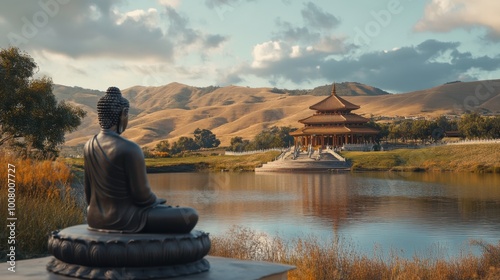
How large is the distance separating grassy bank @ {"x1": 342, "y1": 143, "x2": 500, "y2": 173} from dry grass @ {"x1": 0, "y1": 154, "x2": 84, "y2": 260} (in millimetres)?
50278

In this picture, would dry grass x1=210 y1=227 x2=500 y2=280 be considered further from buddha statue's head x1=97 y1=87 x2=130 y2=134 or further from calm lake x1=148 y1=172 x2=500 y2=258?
buddha statue's head x1=97 y1=87 x2=130 y2=134

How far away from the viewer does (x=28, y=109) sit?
23.6 meters

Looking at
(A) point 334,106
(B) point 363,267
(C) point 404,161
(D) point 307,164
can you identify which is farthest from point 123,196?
(A) point 334,106

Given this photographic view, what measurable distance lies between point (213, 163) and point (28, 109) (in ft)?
161

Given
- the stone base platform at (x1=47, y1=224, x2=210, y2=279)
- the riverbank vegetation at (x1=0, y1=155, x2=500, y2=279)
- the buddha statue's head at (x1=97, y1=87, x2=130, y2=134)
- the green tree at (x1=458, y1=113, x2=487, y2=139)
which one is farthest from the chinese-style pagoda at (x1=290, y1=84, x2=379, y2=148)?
the stone base platform at (x1=47, y1=224, x2=210, y2=279)

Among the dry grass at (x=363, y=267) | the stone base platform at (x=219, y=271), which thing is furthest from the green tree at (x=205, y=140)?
the stone base platform at (x=219, y=271)

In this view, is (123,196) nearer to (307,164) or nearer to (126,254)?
(126,254)

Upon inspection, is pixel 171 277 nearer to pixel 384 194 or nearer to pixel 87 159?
pixel 87 159

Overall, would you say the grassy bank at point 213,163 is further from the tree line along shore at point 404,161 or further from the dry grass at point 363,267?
the dry grass at point 363,267

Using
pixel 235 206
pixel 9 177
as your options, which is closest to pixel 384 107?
pixel 235 206

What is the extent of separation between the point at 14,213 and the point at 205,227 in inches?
440

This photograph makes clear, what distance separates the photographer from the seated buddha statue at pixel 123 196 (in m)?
6.61

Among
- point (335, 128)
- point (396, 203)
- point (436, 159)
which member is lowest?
point (396, 203)

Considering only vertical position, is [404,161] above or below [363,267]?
above
